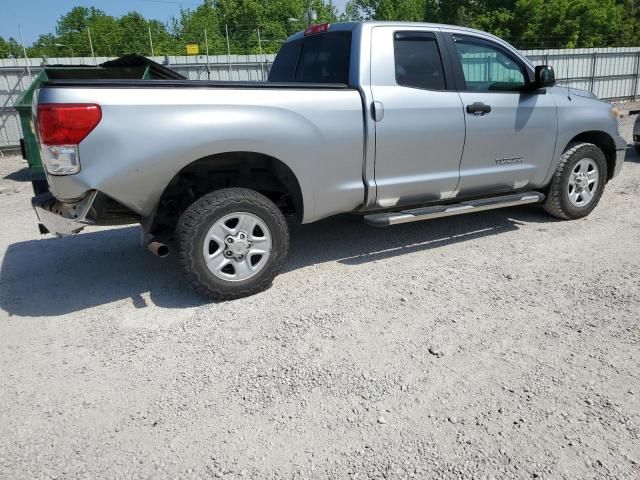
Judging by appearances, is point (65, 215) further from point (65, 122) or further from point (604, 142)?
point (604, 142)

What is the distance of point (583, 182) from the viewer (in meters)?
5.64

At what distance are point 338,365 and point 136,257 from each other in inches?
107

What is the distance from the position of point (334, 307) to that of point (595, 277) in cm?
214

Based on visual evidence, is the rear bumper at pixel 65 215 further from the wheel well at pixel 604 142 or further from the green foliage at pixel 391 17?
the green foliage at pixel 391 17

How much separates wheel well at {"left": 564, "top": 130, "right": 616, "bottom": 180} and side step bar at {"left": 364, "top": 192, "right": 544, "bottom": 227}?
0.94 meters

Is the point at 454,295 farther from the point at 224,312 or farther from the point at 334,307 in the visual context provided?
the point at 224,312

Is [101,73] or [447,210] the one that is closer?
[447,210]

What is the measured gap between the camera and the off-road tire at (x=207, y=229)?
372 cm

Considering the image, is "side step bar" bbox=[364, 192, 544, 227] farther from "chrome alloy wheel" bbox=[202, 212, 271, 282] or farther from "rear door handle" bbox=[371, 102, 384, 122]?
"chrome alloy wheel" bbox=[202, 212, 271, 282]

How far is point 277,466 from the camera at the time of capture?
2.34m

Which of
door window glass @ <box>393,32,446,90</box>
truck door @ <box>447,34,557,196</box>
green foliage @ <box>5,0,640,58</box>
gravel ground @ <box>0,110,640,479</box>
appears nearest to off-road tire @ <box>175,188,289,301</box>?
gravel ground @ <box>0,110,640,479</box>

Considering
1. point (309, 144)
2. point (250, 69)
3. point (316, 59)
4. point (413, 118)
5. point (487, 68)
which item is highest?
point (250, 69)

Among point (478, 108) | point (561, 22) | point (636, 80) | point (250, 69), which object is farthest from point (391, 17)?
point (478, 108)

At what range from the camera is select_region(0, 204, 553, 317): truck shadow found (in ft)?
13.5
